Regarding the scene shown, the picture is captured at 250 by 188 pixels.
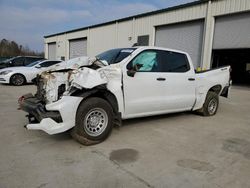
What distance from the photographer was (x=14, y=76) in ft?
39.2

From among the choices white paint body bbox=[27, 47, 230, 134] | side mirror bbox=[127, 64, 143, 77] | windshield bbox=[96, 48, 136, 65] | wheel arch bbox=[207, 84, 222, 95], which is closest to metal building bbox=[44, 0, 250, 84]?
wheel arch bbox=[207, 84, 222, 95]

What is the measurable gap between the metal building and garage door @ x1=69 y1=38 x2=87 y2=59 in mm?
2827

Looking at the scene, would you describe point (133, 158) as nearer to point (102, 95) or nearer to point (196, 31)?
point (102, 95)

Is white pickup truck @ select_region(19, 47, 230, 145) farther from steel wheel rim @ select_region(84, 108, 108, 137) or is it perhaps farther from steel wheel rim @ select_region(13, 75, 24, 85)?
steel wheel rim @ select_region(13, 75, 24, 85)

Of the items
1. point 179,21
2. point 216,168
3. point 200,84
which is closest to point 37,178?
point 216,168

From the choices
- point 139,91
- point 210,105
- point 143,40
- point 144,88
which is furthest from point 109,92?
point 143,40

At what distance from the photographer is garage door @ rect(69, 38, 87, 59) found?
27.5 metres

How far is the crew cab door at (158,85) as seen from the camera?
445cm

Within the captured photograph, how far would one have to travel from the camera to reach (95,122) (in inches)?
157

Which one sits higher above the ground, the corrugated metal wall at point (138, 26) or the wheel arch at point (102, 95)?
the corrugated metal wall at point (138, 26)

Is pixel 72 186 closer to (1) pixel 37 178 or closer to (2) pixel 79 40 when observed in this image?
(1) pixel 37 178

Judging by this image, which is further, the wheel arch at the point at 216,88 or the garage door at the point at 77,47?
the garage door at the point at 77,47

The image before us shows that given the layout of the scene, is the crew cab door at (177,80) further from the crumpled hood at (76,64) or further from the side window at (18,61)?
the side window at (18,61)

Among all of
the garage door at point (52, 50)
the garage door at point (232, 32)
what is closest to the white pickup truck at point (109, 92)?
the garage door at point (232, 32)
